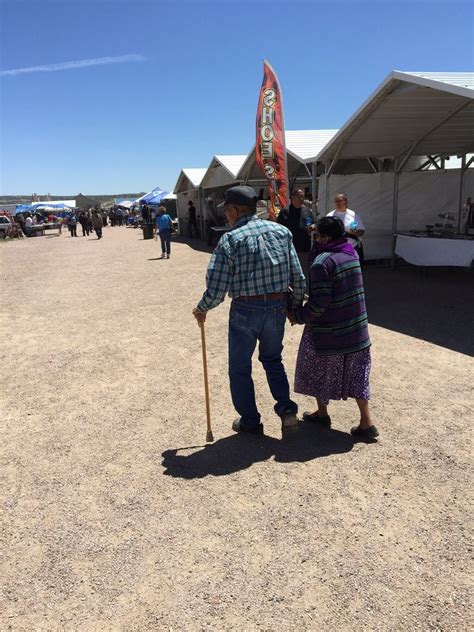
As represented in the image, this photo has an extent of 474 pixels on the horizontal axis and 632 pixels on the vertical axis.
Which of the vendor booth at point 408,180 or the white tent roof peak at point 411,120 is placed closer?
the white tent roof peak at point 411,120

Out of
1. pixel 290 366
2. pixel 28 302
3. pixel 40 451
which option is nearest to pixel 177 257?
pixel 28 302

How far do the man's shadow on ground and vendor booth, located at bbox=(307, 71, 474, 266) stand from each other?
6705 millimetres

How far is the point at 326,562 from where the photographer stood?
8.25 feet

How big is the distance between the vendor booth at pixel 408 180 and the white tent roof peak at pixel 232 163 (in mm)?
6382

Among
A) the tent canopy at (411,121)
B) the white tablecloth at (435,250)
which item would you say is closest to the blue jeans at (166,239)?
the tent canopy at (411,121)

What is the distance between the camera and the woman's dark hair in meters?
3.42

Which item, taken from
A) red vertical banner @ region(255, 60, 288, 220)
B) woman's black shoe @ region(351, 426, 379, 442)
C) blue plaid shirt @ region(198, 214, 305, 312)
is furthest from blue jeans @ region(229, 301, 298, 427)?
red vertical banner @ region(255, 60, 288, 220)

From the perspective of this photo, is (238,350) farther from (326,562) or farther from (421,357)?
(421,357)

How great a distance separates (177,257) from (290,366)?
1232 centimetres

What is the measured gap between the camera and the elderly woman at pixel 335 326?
3.38m

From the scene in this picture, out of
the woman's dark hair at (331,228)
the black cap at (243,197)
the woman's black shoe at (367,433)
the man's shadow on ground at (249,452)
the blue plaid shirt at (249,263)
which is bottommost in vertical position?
the man's shadow on ground at (249,452)

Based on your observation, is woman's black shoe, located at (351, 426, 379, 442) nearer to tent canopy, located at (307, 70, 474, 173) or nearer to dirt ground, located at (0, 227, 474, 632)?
dirt ground, located at (0, 227, 474, 632)

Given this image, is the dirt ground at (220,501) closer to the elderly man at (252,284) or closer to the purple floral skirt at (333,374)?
the purple floral skirt at (333,374)

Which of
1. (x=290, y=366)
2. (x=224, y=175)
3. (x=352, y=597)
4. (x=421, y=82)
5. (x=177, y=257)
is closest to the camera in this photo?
(x=352, y=597)
